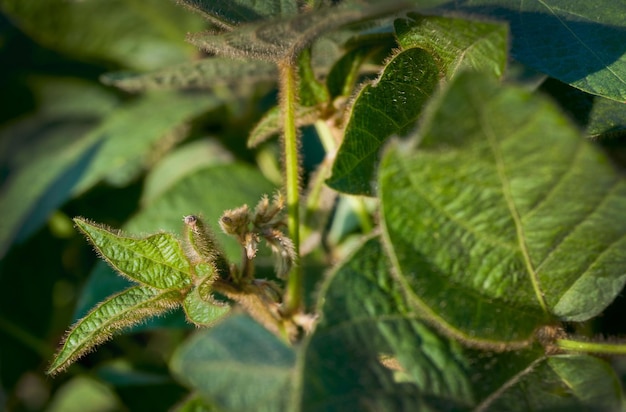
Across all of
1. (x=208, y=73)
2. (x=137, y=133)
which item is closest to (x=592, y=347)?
(x=208, y=73)

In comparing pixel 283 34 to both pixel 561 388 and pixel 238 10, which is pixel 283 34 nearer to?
pixel 238 10

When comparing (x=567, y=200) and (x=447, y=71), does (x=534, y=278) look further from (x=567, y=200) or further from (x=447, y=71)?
(x=447, y=71)

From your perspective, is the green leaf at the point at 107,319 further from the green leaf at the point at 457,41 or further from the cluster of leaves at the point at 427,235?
the green leaf at the point at 457,41

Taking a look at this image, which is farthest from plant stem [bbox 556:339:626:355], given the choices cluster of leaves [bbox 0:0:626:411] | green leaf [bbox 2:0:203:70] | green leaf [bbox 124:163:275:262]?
green leaf [bbox 2:0:203:70]

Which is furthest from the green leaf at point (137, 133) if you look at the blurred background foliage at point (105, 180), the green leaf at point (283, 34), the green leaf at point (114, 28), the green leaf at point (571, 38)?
the green leaf at point (571, 38)

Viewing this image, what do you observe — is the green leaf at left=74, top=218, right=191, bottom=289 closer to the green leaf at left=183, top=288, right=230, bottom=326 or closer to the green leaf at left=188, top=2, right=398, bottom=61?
the green leaf at left=183, top=288, right=230, bottom=326
